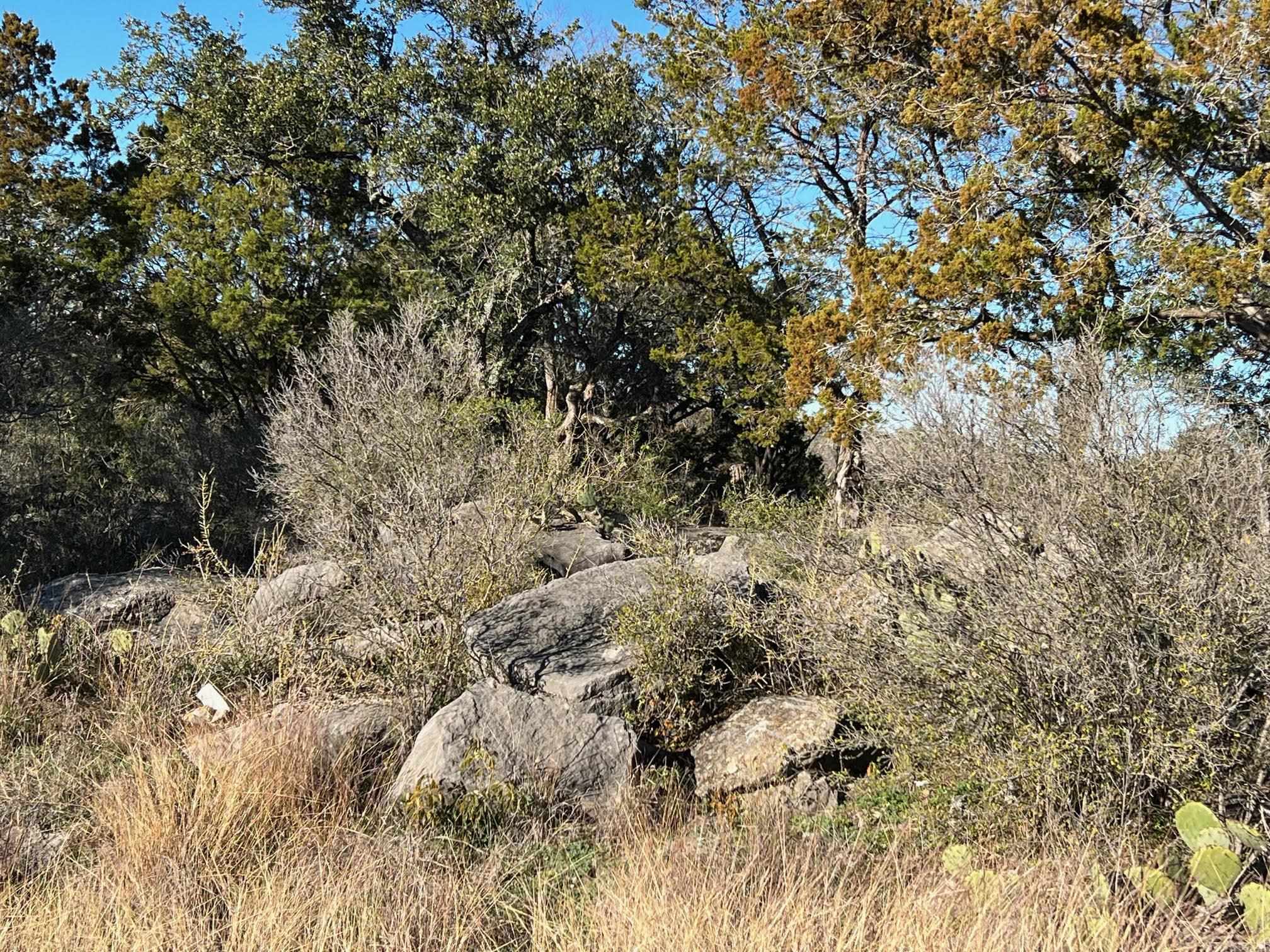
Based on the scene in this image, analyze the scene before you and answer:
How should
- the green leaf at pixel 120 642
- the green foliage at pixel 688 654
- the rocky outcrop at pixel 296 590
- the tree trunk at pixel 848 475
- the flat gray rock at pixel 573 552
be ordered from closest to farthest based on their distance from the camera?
1. the green foliage at pixel 688 654
2. the green leaf at pixel 120 642
3. the rocky outcrop at pixel 296 590
4. the flat gray rock at pixel 573 552
5. the tree trunk at pixel 848 475

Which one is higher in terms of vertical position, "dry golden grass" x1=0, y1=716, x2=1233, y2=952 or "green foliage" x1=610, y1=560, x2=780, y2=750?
"green foliage" x1=610, y1=560, x2=780, y2=750

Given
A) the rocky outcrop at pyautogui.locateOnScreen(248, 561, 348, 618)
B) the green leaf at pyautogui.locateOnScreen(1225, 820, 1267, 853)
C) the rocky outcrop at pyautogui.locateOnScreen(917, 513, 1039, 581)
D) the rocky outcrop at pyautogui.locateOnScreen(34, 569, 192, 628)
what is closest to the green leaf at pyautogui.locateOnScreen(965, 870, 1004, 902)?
the green leaf at pyautogui.locateOnScreen(1225, 820, 1267, 853)

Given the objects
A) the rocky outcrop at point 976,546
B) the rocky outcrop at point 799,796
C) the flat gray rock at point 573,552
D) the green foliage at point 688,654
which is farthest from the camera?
the flat gray rock at point 573,552

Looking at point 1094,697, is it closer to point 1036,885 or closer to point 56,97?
point 1036,885

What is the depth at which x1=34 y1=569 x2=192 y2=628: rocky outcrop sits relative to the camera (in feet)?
22.7

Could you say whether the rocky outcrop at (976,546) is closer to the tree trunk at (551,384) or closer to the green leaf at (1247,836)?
the green leaf at (1247,836)

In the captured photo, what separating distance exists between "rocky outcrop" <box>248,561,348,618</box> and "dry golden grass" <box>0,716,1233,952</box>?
1998mm

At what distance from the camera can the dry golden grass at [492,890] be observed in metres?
2.58

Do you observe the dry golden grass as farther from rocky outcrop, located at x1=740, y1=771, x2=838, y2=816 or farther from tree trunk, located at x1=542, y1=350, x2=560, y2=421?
tree trunk, located at x1=542, y1=350, x2=560, y2=421

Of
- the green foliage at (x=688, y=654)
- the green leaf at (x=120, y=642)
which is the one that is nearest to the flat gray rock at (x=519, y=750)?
the green foliage at (x=688, y=654)

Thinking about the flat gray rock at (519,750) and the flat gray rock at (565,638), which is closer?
the flat gray rock at (519,750)

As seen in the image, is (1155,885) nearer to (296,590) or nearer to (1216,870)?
(1216,870)

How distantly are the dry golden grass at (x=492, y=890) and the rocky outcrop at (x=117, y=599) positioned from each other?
11.9ft

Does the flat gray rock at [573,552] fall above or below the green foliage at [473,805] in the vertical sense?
above
